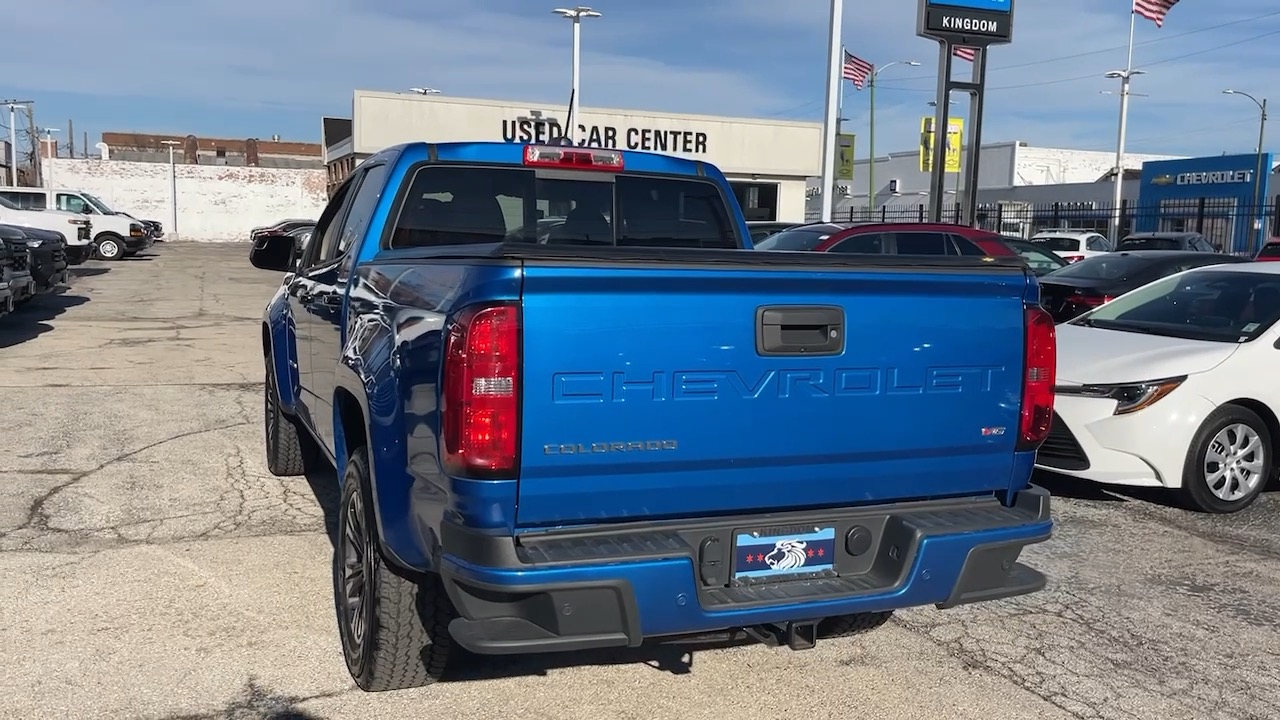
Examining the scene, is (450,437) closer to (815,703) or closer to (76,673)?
(815,703)

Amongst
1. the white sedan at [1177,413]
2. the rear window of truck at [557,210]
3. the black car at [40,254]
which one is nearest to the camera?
the rear window of truck at [557,210]

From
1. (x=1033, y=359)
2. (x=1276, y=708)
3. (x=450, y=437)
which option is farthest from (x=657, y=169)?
(x=1276, y=708)

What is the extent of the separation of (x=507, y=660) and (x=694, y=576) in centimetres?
136

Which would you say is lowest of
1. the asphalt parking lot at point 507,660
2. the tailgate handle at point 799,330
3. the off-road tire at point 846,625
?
the asphalt parking lot at point 507,660

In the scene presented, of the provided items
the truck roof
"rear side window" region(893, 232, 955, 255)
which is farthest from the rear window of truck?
"rear side window" region(893, 232, 955, 255)

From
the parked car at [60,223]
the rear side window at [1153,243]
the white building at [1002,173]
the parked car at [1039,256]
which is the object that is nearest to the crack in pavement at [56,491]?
the parked car at [1039,256]

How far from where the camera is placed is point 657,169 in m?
5.03

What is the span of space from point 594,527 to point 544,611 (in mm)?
272

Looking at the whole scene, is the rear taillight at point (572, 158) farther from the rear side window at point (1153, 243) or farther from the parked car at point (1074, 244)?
the rear side window at point (1153, 243)

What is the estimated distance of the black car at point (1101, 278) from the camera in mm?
11352

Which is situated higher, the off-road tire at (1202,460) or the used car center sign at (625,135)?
the used car center sign at (625,135)

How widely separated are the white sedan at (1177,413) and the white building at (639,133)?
26.8 m

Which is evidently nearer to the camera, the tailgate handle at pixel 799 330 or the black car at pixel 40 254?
the tailgate handle at pixel 799 330

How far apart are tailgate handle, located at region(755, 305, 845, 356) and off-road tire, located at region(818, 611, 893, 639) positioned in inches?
55.9
